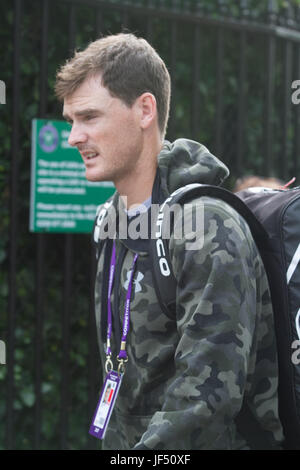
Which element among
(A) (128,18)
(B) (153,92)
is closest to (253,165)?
(A) (128,18)

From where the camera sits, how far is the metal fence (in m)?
3.82

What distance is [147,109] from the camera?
6.90 feet

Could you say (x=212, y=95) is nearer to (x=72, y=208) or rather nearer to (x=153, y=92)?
(x=72, y=208)

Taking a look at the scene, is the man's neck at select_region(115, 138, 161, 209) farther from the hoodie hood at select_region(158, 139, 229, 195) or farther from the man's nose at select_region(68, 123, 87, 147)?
the man's nose at select_region(68, 123, 87, 147)

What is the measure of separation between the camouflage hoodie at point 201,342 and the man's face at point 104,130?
99 millimetres

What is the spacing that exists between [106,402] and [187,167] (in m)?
0.68

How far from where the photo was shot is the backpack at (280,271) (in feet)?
6.07

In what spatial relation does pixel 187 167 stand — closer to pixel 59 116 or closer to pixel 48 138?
pixel 48 138

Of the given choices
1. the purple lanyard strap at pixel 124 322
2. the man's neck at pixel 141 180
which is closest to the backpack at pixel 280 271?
the purple lanyard strap at pixel 124 322

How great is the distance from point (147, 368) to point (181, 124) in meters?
3.18

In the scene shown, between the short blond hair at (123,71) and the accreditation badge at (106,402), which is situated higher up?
the short blond hair at (123,71)

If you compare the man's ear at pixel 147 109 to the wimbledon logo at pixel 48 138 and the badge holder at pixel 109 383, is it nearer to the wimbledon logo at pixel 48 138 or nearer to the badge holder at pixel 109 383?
the badge holder at pixel 109 383

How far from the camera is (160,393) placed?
190 centimetres

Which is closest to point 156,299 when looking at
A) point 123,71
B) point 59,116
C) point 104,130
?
point 104,130
